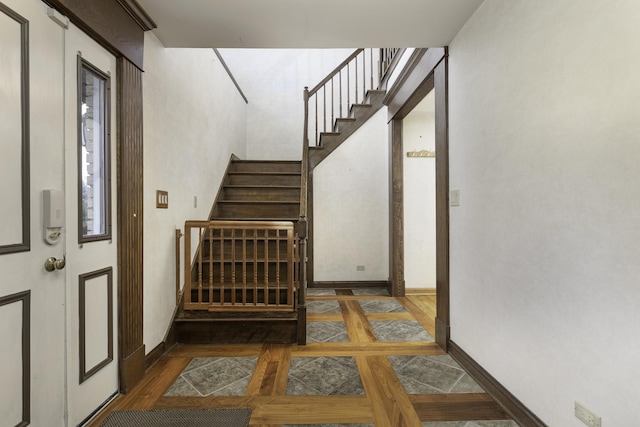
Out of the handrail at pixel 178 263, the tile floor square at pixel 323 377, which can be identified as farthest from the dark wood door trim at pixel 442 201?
the handrail at pixel 178 263

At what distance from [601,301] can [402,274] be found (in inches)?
122

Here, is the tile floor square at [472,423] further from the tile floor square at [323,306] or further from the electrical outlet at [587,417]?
the tile floor square at [323,306]

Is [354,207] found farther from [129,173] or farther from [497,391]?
[129,173]

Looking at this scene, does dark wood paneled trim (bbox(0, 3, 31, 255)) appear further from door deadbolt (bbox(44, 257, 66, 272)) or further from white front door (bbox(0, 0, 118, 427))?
door deadbolt (bbox(44, 257, 66, 272))

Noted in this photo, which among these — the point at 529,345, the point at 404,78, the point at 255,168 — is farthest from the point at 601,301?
the point at 255,168

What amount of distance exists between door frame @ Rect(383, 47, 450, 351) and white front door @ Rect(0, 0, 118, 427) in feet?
7.62

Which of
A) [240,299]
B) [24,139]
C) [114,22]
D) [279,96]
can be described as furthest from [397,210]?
[24,139]

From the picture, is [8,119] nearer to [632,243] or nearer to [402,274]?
[632,243]

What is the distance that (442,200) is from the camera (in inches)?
103

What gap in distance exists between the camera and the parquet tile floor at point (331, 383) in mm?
1755

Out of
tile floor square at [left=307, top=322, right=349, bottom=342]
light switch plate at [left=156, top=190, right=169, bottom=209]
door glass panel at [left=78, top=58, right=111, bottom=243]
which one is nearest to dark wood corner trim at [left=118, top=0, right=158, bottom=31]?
door glass panel at [left=78, top=58, right=111, bottom=243]

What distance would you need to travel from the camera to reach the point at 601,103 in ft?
4.00

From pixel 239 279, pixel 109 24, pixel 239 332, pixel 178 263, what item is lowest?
pixel 239 332

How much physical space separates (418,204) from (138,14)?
3.66 metres
